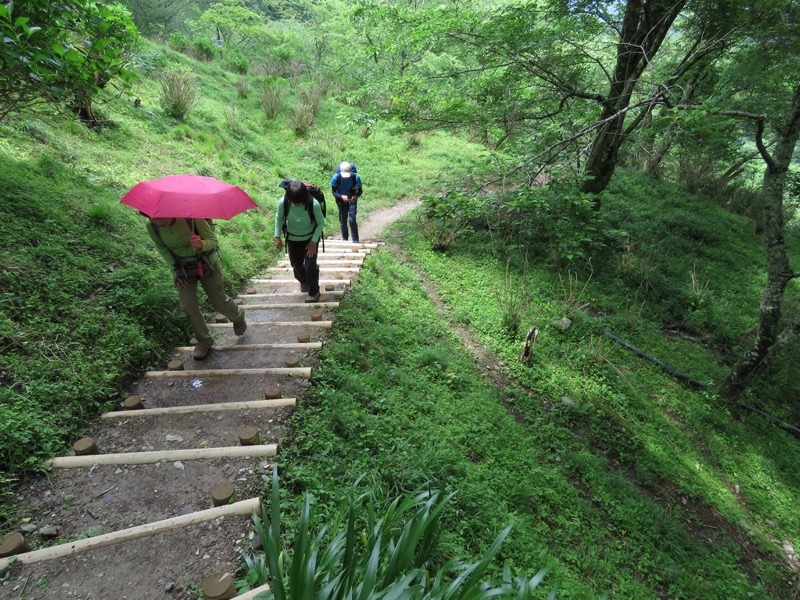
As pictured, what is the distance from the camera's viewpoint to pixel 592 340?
20.5ft

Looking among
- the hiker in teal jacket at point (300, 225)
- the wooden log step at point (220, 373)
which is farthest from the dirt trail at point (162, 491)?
the hiker in teal jacket at point (300, 225)

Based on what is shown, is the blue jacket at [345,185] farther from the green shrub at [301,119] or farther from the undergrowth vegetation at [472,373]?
the green shrub at [301,119]

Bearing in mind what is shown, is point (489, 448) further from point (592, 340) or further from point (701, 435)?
point (701, 435)

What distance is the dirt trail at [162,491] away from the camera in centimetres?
186

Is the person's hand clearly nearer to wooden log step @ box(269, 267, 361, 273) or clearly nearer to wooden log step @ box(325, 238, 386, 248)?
wooden log step @ box(269, 267, 361, 273)

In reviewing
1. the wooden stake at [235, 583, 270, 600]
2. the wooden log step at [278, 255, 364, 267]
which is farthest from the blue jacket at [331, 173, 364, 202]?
the wooden stake at [235, 583, 270, 600]

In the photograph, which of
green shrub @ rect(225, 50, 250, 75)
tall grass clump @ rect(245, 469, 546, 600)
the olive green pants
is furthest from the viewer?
green shrub @ rect(225, 50, 250, 75)

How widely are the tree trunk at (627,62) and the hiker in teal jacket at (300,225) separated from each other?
14.0ft

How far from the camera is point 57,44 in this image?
2936 mm

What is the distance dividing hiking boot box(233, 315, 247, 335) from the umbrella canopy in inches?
56.9

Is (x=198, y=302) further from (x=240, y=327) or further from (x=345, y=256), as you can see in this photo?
(x=345, y=256)

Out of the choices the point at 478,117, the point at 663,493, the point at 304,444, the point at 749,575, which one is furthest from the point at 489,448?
the point at 478,117

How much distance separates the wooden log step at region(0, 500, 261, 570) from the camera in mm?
1911

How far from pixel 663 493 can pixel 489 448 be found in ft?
7.84
